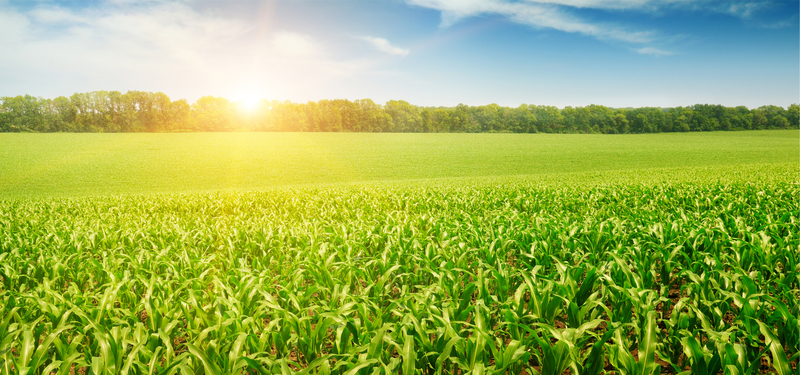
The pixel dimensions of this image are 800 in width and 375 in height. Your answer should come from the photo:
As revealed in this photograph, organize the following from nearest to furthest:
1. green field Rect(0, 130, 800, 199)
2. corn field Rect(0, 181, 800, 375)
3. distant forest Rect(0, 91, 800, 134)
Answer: corn field Rect(0, 181, 800, 375)
green field Rect(0, 130, 800, 199)
distant forest Rect(0, 91, 800, 134)

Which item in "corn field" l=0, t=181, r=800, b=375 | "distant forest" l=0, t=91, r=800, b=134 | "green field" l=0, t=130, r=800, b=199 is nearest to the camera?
"corn field" l=0, t=181, r=800, b=375

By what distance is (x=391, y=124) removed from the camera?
93.2m

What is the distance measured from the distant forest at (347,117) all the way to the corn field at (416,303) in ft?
277

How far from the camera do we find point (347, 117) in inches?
3656

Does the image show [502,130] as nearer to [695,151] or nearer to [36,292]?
[695,151]

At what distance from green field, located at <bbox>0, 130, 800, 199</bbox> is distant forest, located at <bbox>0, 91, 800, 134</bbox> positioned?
18178 millimetres

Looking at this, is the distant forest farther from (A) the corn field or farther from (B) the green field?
(A) the corn field

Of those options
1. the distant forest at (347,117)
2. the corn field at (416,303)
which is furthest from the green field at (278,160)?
the corn field at (416,303)

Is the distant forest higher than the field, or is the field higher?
the distant forest

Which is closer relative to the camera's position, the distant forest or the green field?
the green field

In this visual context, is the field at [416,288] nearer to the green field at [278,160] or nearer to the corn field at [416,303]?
the corn field at [416,303]

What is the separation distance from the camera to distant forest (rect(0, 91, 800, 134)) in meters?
72.9

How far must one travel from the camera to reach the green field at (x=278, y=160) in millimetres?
30906

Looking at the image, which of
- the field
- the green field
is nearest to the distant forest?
the green field
